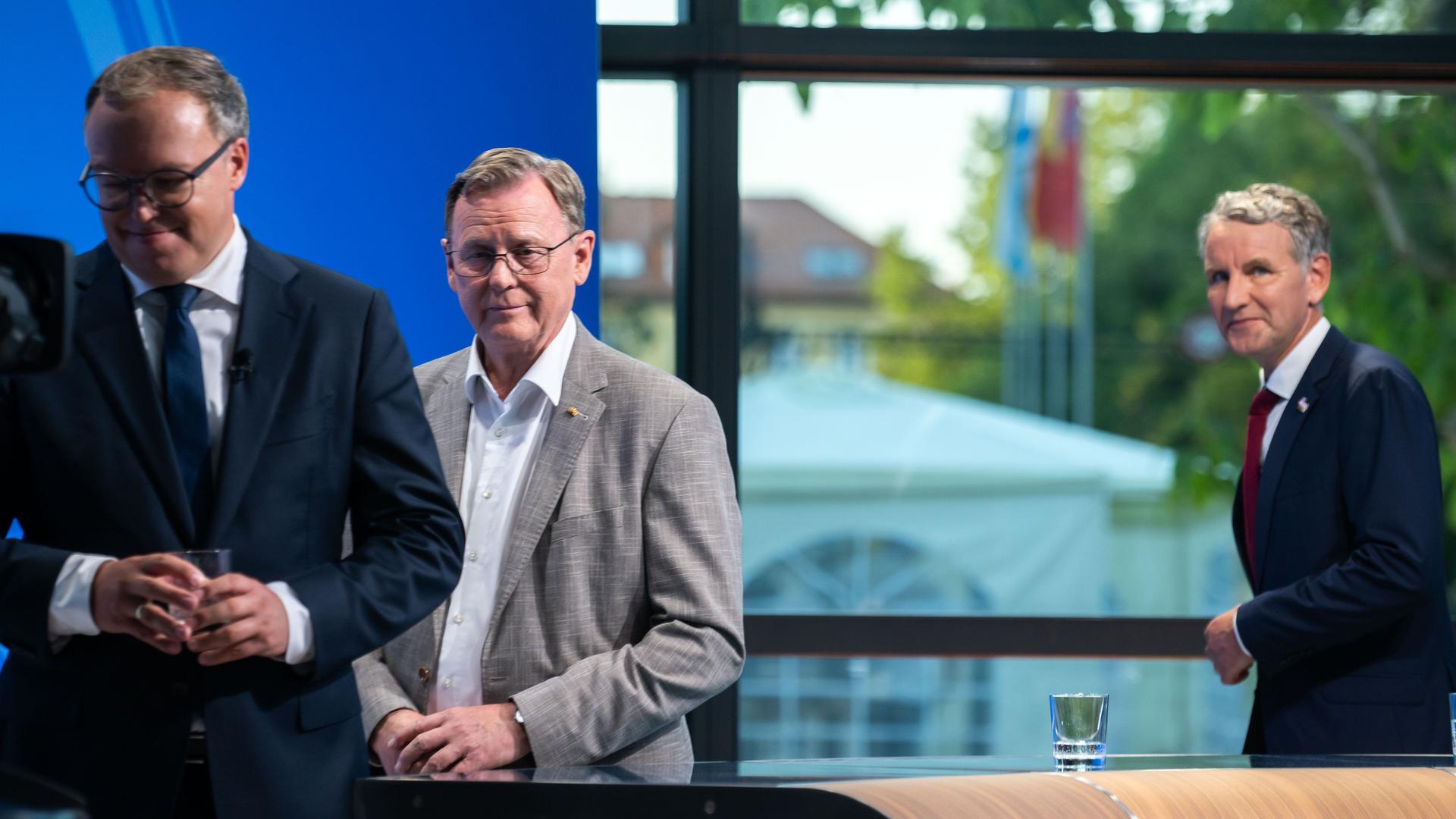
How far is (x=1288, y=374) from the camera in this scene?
2.85 m

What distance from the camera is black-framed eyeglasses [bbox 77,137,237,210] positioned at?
1.72 m

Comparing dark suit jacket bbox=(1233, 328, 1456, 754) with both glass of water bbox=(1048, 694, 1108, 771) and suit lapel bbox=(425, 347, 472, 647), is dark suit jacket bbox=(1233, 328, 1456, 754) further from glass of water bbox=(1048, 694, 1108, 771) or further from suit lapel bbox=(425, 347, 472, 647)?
suit lapel bbox=(425, 347, 472, 647)

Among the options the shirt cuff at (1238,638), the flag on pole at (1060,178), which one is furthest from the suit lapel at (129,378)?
the flag on pole at (1060,178)

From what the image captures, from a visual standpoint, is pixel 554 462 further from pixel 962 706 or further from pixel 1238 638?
pixel 962 706

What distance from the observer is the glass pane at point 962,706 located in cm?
1273

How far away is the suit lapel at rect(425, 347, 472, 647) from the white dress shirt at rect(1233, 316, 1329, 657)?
4.70ft

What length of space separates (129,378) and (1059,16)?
105 inches

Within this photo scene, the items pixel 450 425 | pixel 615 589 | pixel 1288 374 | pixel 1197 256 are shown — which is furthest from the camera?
pixel 1197 256

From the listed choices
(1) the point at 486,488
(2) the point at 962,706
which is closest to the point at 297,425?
(1) the point at 486,488

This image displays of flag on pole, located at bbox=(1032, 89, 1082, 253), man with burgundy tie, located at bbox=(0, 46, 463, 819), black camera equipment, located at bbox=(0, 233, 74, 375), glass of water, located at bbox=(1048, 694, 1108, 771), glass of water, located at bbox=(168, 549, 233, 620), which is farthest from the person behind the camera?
flag on pole, located at bbox=(1032, 89, 1082, 253)

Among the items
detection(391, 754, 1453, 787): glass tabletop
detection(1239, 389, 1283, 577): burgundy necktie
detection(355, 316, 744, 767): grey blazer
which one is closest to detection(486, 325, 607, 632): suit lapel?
detection(355, 316, 744, 767): grey blazer

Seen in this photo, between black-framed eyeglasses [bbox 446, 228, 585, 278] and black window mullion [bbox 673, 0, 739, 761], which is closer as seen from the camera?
black-framed eyeglasses [bbox 446, 228, 585, 278]

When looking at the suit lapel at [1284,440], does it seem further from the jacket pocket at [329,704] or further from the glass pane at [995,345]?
the glass pane at [995,345]

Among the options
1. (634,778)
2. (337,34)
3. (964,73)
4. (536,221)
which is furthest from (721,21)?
(634,778)
